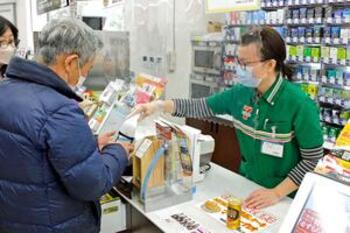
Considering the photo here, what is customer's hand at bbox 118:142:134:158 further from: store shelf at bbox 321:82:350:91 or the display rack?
store shelf at bbox 321:82:350:91

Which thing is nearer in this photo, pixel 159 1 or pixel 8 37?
pixel 8 37

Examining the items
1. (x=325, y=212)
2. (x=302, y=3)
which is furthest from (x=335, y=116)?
(x=325, y=212)

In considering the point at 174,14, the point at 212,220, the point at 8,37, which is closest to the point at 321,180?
the point at 212,220

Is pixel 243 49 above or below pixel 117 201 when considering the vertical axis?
above

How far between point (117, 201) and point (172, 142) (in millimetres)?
421

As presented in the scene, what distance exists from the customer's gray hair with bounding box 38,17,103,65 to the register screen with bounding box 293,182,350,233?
90 centimetres

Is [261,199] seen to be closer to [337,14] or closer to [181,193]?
[181,193]

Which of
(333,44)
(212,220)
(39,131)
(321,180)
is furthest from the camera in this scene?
(333,44)

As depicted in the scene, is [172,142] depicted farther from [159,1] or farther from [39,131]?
[159,1]

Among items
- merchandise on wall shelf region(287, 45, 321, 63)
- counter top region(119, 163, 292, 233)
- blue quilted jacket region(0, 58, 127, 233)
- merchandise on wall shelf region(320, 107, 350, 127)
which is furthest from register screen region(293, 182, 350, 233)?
merchandise on wall shelf region(287, 45, 321, 63)

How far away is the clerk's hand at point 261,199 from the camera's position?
5.90ft

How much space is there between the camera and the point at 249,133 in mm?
2102

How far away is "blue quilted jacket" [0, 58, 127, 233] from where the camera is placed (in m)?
1.24

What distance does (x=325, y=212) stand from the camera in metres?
1.06
